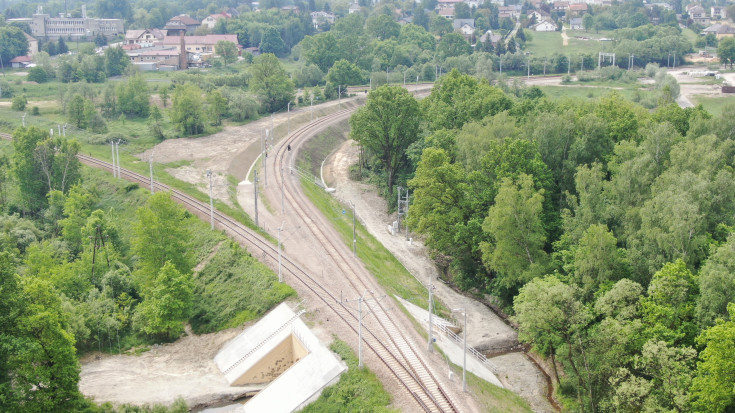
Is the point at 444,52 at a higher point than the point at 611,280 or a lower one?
higher

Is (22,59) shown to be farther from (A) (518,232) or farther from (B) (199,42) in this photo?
(A) (518,232)

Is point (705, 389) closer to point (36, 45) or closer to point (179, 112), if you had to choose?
point (179, 112)

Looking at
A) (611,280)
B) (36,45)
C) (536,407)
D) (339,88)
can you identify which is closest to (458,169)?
(611,280)

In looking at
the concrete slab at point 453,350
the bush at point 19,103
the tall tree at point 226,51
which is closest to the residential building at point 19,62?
the tall tree at point 226,51

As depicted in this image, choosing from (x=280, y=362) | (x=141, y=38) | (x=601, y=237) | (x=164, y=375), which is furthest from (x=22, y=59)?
(x=601, y=237)

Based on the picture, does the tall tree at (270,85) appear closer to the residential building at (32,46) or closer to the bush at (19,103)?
the bush at (19,103)

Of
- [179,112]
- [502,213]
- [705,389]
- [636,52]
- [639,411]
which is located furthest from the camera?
[636,52]

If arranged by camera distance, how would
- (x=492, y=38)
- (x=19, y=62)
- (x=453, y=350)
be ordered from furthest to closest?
(x=492, y=38) → (x=19, y=62) → (x=453, y=350)
